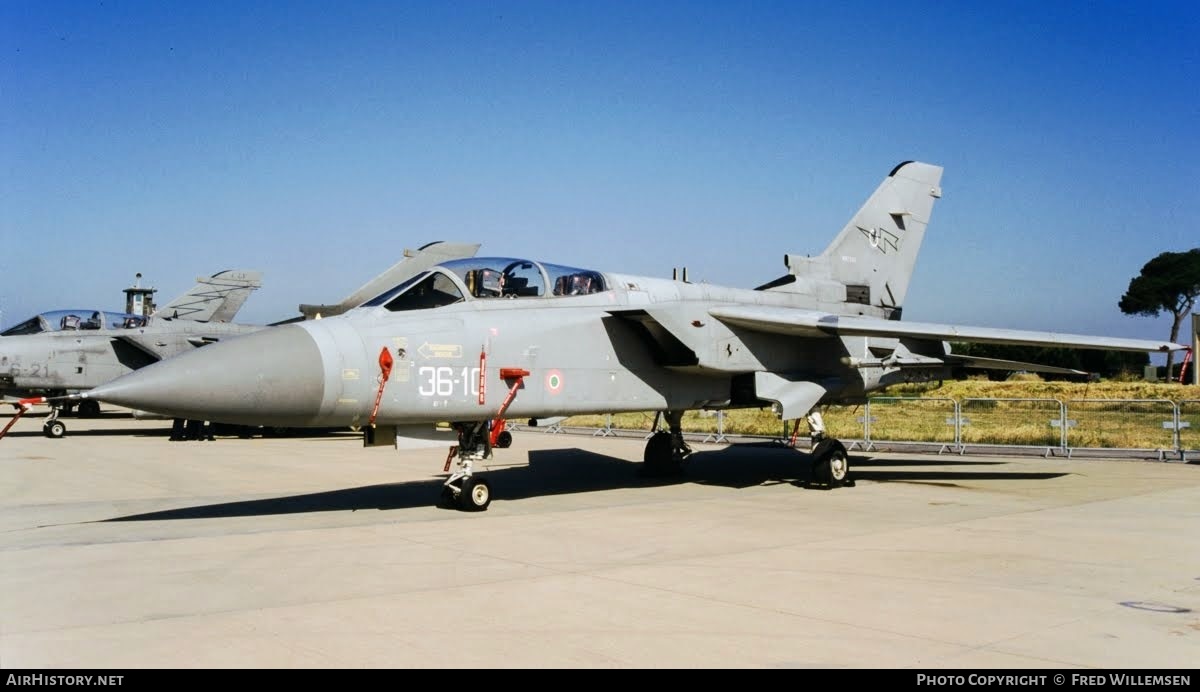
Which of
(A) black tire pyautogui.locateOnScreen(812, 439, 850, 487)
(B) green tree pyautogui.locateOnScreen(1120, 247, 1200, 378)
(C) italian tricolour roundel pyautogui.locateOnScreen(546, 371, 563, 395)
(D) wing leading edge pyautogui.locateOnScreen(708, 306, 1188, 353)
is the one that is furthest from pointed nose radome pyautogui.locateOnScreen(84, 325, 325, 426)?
(B) green tree pyautogui.locateOnScreen(1120, 247, 1200, 378)

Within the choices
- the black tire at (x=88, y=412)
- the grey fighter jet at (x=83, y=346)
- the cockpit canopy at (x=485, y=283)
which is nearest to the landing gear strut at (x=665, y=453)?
the cockpit canopy at (x=485, y=283)

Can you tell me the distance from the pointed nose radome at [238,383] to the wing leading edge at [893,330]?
499cm

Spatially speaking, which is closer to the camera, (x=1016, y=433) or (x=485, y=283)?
(x=485, y=283)

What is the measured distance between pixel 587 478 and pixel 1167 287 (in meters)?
72.0

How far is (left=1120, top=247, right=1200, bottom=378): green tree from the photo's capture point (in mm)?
70312

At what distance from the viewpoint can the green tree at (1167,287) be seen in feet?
231

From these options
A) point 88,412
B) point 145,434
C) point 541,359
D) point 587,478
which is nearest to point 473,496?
point 541,359

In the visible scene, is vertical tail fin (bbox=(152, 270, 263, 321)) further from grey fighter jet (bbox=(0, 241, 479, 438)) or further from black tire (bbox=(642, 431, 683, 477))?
black tire (bbox=(642, 431, 683, 477))

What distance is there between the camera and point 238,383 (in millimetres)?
7781

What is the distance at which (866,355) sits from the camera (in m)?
13.2

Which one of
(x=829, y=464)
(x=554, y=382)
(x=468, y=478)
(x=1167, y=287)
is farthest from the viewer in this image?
(x=1167, y=287)

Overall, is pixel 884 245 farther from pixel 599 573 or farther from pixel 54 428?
pixel 54 428
